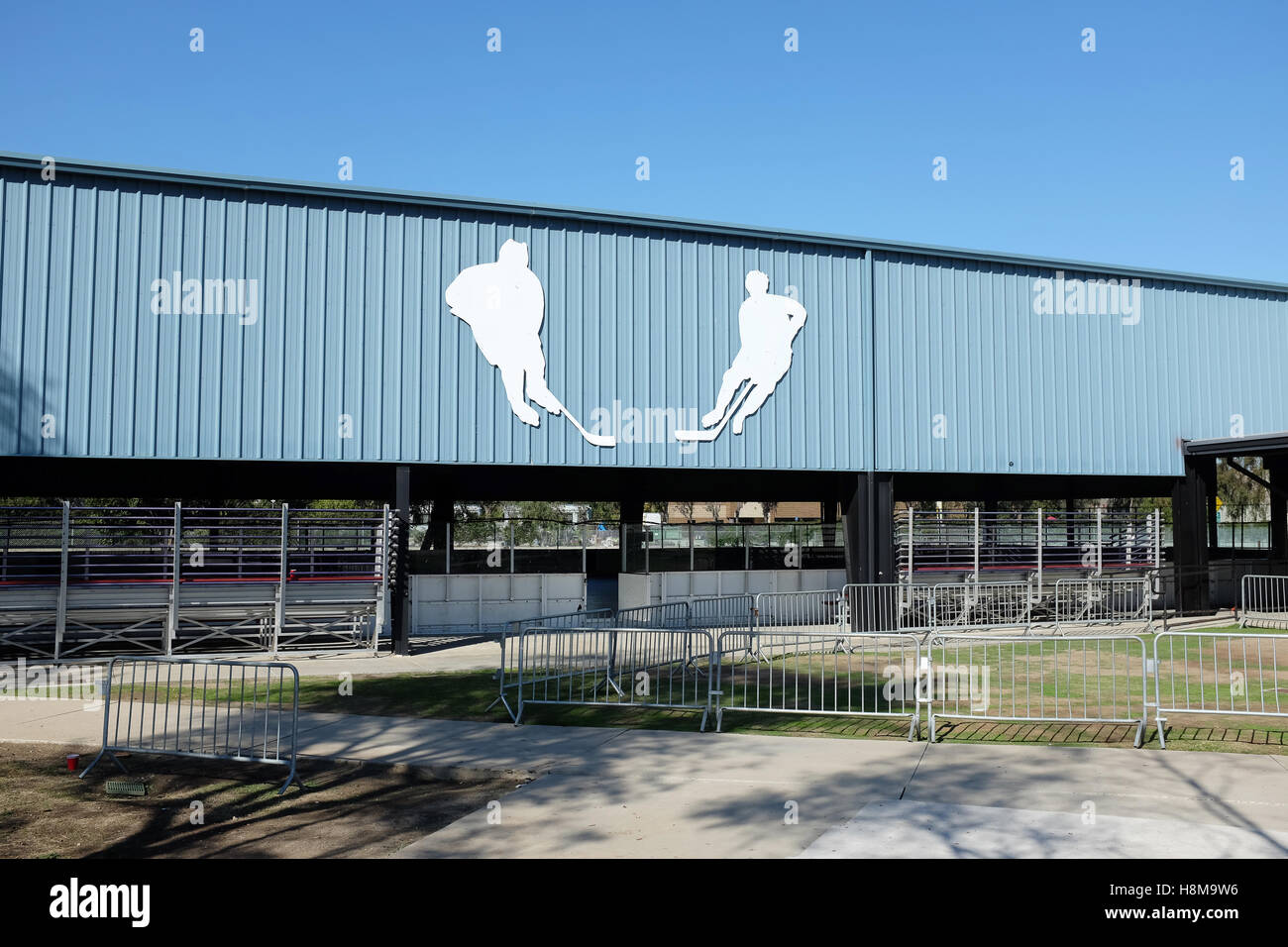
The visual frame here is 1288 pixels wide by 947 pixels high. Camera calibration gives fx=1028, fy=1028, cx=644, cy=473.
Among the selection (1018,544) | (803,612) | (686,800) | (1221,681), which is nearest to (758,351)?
(803,612)

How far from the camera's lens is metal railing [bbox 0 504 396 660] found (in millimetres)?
19000

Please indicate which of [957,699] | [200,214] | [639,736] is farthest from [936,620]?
[200,214]

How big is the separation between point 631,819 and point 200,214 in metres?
16.3

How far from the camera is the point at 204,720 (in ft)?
37.3

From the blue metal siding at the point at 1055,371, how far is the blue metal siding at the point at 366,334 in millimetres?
1329

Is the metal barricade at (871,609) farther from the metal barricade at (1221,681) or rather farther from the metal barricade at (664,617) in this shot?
the metal barricade at (1221,681)

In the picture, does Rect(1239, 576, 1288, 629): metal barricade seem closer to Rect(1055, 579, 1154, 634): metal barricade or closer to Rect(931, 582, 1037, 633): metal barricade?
Rect(1055, 579, 1154, 634): metal barricade

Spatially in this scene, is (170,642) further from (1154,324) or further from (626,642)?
(1154,324)

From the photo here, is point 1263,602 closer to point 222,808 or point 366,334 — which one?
point 366,334

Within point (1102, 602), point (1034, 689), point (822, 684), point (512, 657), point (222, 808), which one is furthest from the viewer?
point (1102, 602)

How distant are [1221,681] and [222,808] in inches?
533

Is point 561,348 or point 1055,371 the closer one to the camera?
point 561,348

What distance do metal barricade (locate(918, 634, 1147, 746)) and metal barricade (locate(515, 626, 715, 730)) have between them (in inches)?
119

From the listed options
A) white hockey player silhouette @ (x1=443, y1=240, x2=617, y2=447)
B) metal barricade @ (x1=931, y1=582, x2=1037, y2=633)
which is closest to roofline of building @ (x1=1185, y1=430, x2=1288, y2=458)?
metal barricade @ (x1=931, y1=582, x2=1037, y2=633)
